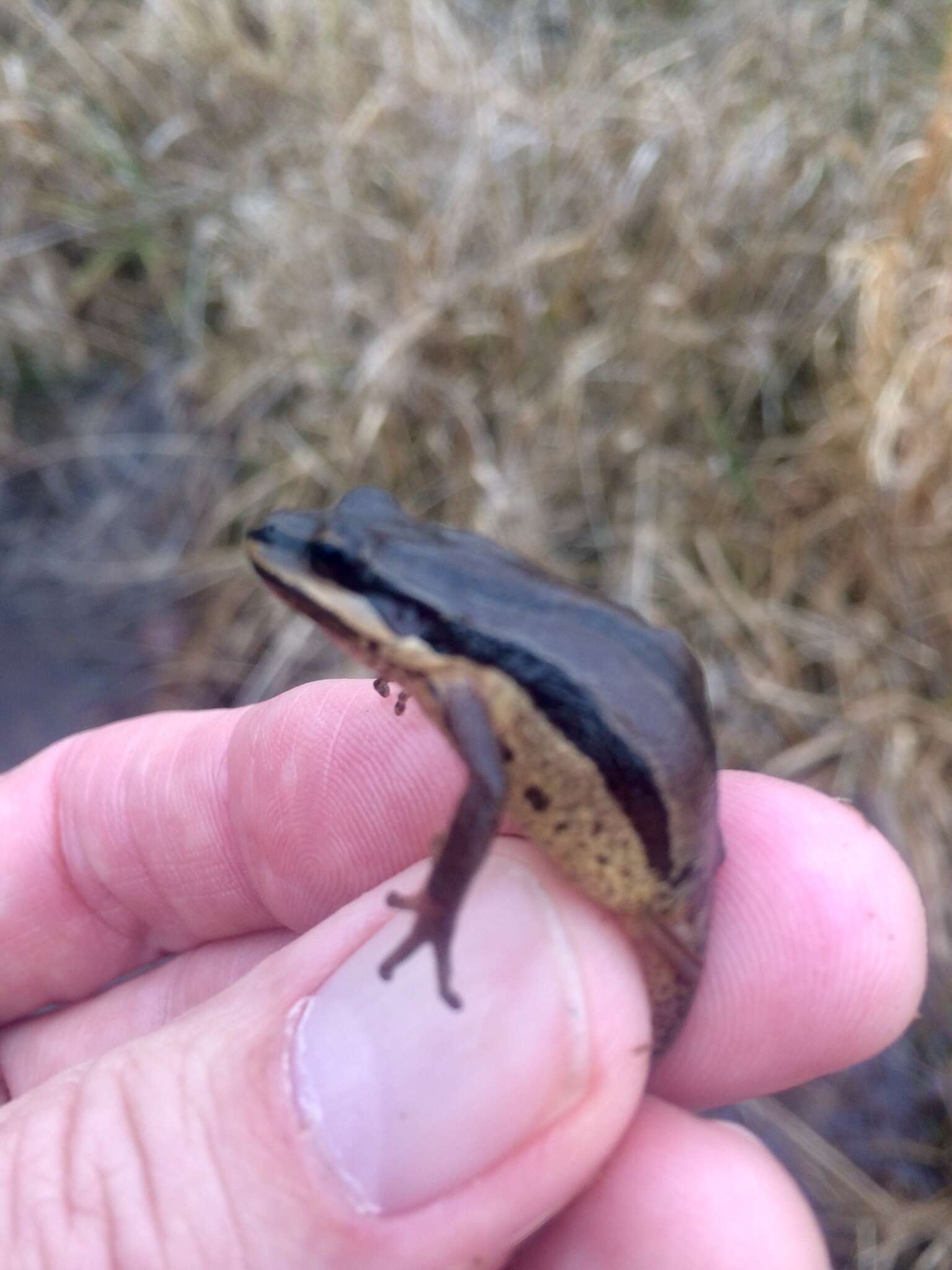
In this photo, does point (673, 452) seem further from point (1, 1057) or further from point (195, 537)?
point (1, 1057)

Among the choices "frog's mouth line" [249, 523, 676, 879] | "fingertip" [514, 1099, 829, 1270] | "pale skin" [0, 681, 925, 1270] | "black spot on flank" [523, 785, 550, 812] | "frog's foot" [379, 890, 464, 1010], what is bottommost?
"fingertip" [514, 1099, 829, 1270]

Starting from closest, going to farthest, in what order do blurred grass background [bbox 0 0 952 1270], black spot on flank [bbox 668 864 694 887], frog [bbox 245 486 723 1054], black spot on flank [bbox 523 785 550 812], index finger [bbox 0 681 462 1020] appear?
frog [bbox 245 486 723 1054] → black spot on flank [bbox 523 785 550 812] → black spot on flank [bbox 668 864 694 887] → index finger [bbox 0 681 462 1020] → blurred grass background [bbox 0 0 952 1270]

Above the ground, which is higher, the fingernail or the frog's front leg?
the frog's front leg

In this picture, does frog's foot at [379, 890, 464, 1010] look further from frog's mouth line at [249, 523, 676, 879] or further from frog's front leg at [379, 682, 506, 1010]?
frog's mouth line at [249, 523, 676, 879]

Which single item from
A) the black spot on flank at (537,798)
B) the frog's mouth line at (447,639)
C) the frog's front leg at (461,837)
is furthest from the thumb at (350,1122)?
the frog's mouth line at (447,639)

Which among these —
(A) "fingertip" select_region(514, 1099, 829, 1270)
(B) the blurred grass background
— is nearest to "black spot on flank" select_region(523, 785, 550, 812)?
(A) "fingertip" select_region(514, 1099, 829, 1270)

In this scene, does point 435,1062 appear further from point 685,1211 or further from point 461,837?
point 685,1211

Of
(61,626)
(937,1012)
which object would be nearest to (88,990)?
(61,626)

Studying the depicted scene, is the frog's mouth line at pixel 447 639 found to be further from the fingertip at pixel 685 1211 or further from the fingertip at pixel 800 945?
the fingertip at pixel 685 1211
